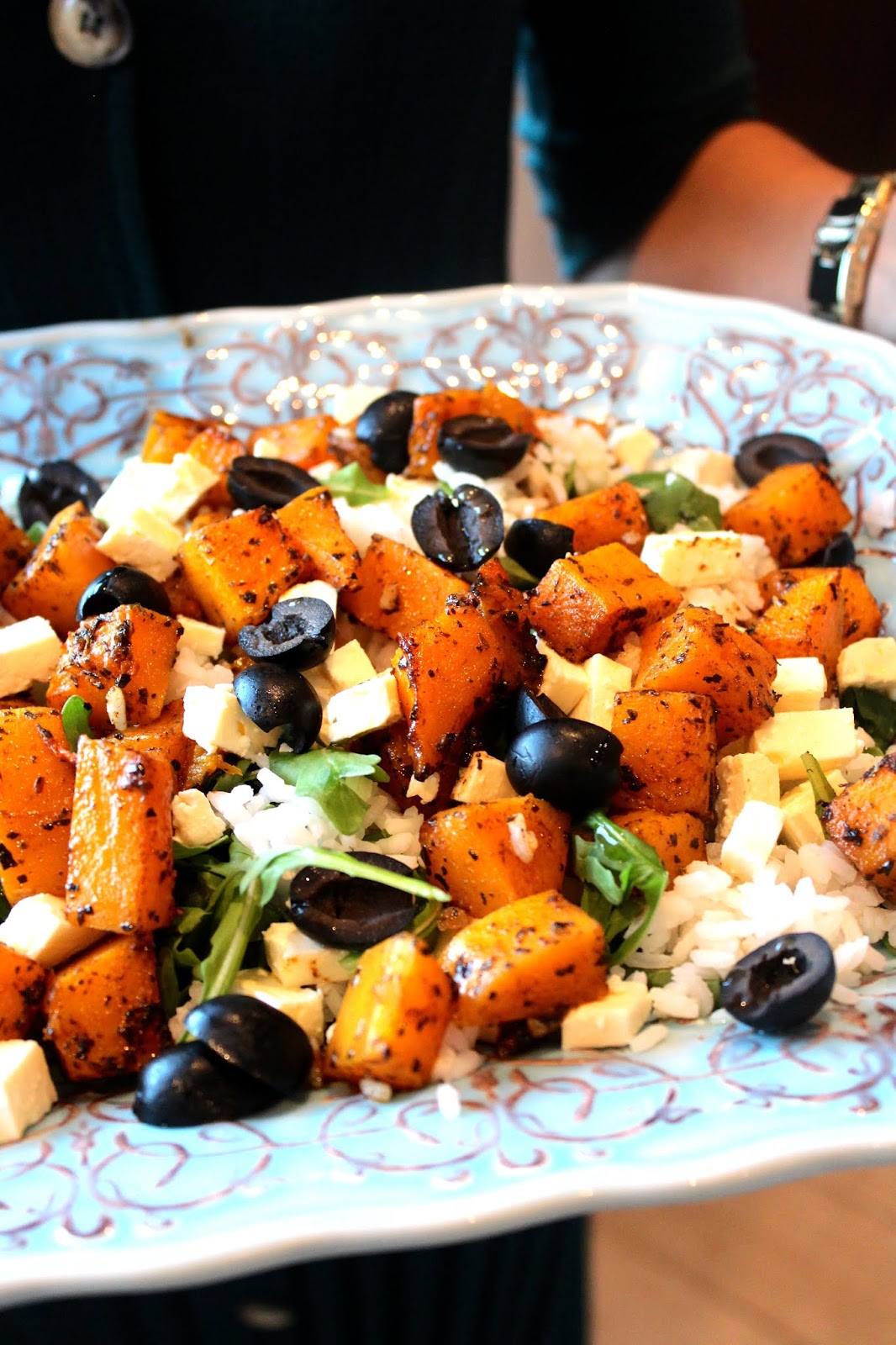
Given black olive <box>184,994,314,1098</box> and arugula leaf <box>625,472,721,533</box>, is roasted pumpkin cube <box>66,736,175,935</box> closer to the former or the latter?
black olive <box>184,994,314,1098</box>

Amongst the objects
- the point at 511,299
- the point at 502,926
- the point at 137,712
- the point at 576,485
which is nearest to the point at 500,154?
the point at 511,299

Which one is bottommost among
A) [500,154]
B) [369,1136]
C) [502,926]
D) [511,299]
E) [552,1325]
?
[552,1325]

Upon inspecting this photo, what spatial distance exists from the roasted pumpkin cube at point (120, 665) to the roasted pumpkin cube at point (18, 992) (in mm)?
410

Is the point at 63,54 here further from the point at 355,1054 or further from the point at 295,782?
the point at 355,1054

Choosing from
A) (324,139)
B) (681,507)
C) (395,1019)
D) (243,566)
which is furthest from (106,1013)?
(324,139)

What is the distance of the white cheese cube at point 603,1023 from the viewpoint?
4.63 feet

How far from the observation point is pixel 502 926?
1.45 metres

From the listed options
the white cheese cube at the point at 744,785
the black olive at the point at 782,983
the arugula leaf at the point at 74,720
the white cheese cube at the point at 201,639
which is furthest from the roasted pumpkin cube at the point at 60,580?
the black olive at the point at 782,983

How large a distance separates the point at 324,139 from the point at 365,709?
1965mm

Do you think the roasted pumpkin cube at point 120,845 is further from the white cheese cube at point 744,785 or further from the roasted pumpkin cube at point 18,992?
the white cheese cube at point 744,785

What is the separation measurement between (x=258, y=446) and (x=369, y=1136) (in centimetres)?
156

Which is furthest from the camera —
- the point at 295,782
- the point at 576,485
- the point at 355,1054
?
the point at 576,485

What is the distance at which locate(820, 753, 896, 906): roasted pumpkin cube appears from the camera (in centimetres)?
161

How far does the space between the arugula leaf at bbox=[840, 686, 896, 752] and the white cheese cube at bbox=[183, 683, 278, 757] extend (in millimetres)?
962
